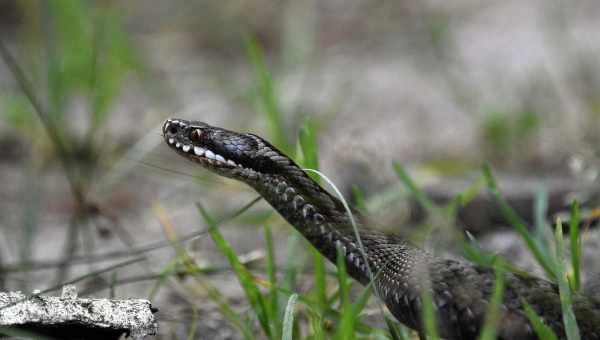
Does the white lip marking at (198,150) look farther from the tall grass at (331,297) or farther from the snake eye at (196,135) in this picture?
the tall grass at (331,297)

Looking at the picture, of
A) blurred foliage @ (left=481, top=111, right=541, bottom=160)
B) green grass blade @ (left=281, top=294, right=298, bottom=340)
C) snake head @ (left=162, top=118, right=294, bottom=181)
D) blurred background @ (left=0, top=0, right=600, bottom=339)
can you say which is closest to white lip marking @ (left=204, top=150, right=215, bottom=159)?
snake head @ (left=162, top=118, right=294, bottom=181)

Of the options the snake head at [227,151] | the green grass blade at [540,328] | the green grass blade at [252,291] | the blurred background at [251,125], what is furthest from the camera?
the blurred background at [251,125]

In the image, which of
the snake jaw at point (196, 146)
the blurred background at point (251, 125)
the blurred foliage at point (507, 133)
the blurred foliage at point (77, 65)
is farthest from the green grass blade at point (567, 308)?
the blurred foliage at point (77, 65)

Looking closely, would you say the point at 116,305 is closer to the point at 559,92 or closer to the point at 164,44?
the point at 559,92

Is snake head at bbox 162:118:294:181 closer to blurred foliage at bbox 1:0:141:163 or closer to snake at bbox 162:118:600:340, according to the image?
snake at bbox 162:118:600:340

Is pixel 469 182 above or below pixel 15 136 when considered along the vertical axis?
below

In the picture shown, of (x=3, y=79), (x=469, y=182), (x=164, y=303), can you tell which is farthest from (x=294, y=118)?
(x=3, y=79)

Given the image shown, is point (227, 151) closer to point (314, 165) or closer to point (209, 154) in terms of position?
point (209, 154)
